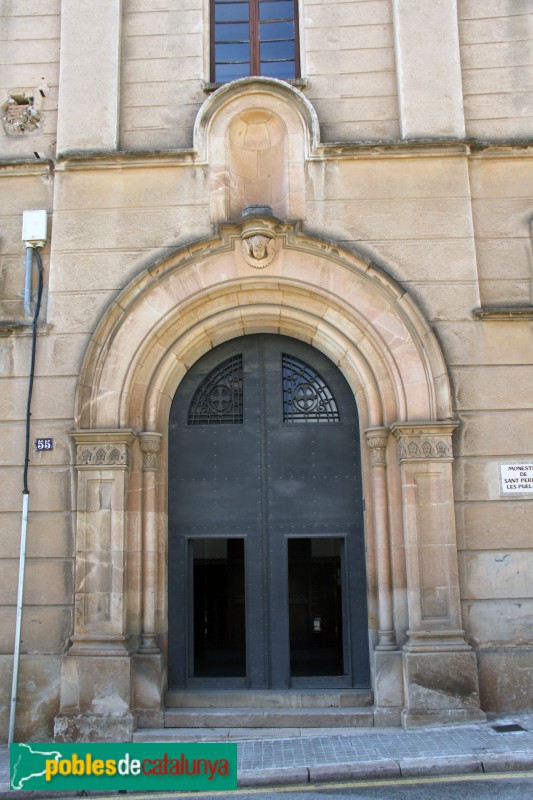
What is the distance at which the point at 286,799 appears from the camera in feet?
21.2

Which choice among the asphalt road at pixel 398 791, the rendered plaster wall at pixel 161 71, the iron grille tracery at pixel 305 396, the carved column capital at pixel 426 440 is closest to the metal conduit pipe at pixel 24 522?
the asphalt road at pixel 398 791

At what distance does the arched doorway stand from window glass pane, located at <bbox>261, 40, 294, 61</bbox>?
399 cm

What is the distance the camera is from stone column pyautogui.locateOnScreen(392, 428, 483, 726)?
27.4 ft

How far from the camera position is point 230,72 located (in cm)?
1066

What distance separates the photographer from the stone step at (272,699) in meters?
8.92

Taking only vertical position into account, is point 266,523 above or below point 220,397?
below

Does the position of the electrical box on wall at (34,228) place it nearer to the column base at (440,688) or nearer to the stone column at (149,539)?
the stone column at (149,539)

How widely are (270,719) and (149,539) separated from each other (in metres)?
2.49

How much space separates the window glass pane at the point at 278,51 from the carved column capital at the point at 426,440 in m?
5.58

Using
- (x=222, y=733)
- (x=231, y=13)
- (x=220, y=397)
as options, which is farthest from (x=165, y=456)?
(x=231, y=13)

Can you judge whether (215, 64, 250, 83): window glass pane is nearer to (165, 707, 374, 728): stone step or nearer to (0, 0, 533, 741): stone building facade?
(0, 0, 533, 741): stone building facade

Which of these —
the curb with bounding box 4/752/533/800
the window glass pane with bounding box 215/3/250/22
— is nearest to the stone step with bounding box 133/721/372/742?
the curb with bounding box 4/752/533/800

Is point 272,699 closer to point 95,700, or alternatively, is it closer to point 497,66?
point 95,700

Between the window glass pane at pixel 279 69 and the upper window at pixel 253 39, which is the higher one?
the upper window at pixel 253 39
